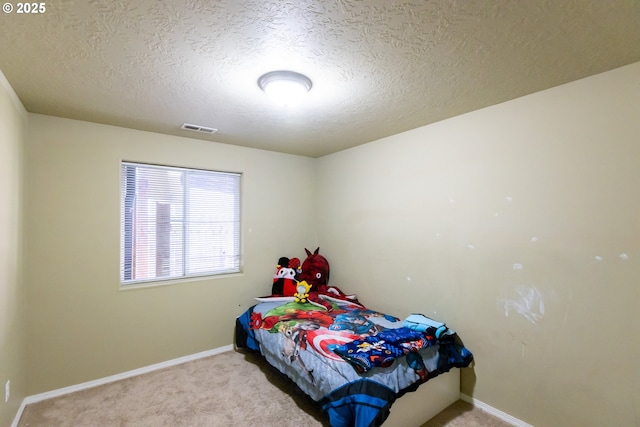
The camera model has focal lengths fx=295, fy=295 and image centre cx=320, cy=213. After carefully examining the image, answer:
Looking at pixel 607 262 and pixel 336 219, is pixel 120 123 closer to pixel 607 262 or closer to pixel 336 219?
pixel 336 219

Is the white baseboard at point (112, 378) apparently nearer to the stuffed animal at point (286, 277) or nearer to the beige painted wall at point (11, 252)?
the beige painted wall at point (11, 252)

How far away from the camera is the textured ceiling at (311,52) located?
1310mm

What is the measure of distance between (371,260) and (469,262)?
1.16m

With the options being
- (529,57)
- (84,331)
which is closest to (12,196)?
(84,331)

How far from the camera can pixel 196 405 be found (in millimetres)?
2430

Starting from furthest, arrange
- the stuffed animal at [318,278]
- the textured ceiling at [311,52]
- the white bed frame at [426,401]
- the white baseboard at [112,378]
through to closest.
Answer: the stuffed animal at [318,278]
the white baseboard at [112,378]
the white bed frame at [426,401]
the textured ceiling at [311,52]

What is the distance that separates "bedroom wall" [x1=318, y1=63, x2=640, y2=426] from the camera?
1.81m

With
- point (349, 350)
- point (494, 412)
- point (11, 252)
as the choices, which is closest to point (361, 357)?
point (349, 350)

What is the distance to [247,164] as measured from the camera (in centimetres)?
372

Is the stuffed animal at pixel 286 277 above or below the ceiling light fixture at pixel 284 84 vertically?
below

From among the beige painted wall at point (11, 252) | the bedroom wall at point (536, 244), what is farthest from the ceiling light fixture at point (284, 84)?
the beige painted wall at point (11, 252)

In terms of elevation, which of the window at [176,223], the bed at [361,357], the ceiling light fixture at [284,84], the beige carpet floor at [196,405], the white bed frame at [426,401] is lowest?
the beige carpet floor at [196,405]

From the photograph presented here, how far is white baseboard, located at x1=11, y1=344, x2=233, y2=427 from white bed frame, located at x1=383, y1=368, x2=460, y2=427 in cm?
219

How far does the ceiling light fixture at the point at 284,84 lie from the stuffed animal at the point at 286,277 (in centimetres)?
229
